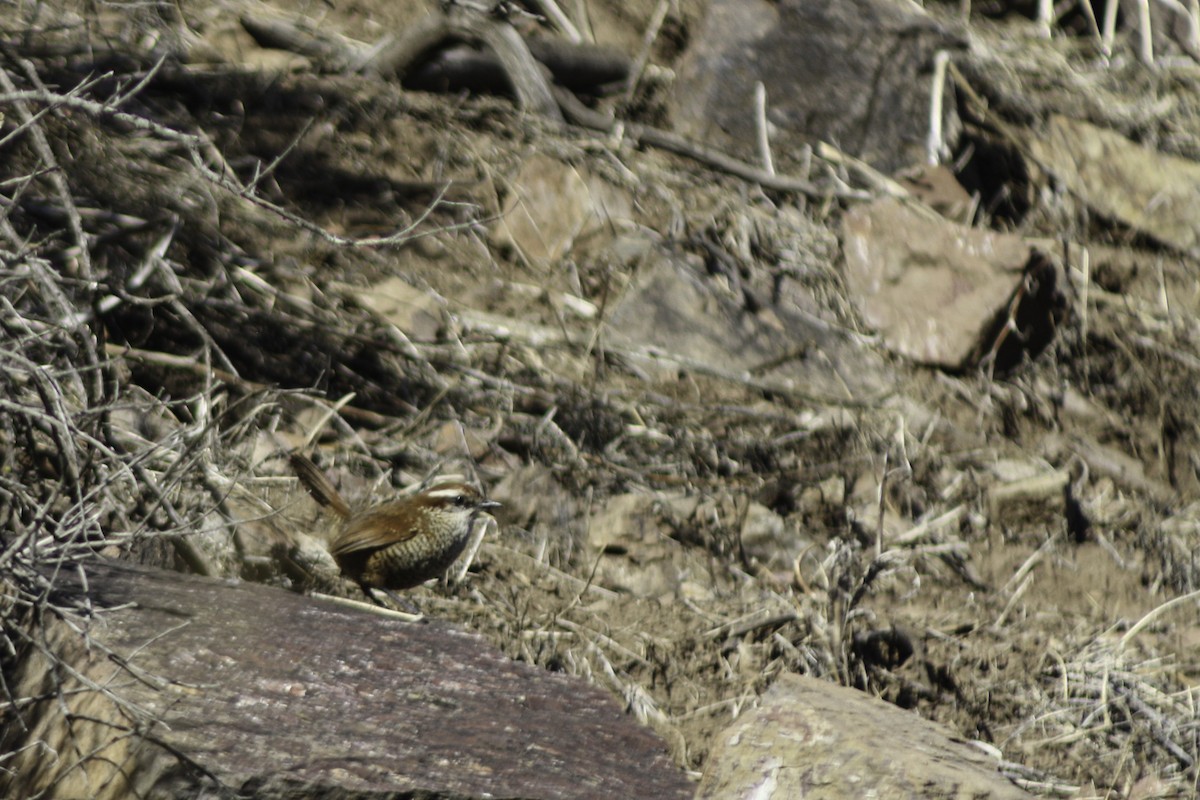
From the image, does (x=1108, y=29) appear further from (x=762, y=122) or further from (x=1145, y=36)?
(x=762, y=122)

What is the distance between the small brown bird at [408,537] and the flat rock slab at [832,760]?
1474 millimetres

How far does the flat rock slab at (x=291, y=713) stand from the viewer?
3100 millimetres

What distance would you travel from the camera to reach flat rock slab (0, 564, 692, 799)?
310 centimetres

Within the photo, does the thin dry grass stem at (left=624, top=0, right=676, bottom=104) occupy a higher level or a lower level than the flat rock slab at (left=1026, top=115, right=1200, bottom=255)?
higher

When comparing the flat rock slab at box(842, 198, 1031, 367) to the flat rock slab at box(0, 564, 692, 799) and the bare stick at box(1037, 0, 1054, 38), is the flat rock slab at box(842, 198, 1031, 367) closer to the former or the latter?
the bare stick at box(1037, 0, 1054, 38)

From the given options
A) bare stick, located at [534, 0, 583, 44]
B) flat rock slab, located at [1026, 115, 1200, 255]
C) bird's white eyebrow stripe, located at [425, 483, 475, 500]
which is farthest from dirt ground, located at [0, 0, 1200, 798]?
bare stick, located at [534, 0, 583, 44]

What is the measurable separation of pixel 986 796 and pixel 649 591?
2.35m

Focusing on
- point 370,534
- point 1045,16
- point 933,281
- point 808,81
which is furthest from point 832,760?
point 1045,16

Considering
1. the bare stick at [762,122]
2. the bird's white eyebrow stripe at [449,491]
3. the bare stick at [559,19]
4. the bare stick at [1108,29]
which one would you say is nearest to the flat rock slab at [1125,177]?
the bare stick at [1108,29]

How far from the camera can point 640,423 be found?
258 inches

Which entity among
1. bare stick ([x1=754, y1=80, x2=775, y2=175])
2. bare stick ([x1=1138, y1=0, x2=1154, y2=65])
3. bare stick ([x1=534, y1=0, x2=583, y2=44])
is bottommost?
bare stick ([x1=754, y1=80, x2=775, y2=175])

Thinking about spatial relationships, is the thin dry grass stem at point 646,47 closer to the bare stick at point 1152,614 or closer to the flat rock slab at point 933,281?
the flat rock slab at point 933,281

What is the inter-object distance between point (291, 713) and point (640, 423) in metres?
3.37

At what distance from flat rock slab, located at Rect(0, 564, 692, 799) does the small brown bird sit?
2.18 ft
